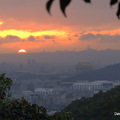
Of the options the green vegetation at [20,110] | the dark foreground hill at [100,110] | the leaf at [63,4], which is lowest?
the dark foreground hill at [100,110]

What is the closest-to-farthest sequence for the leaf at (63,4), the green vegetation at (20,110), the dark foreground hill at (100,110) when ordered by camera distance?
the leaf at (63,4) → the green vegetation at (20,110) → the dark foreground hill at (100,110)

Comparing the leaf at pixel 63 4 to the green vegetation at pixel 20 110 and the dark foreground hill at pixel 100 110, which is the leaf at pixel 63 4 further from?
the dark foreground hill at pixel 100 110

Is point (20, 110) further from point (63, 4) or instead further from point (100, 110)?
point (100, 110)

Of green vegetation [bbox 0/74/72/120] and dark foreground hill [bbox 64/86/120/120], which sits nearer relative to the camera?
green vegetation [bbox 0/74/72/120]

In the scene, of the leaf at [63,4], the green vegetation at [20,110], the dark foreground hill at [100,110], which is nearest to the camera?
the leaf at [63,4]

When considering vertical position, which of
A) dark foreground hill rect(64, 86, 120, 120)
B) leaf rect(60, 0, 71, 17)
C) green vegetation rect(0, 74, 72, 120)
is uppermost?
leaf rect(60, 0, 71, 17)

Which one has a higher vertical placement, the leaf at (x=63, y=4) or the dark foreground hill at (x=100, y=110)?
the leaf at (x=63, y=4)

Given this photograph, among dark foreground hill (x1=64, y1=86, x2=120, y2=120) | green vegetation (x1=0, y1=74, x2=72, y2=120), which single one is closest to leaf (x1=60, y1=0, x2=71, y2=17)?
green vegetation (x1=0, y1=74, x2=72, y2=120)

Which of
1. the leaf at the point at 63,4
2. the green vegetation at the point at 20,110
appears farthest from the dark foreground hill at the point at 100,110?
the leaf at the point at 63,4

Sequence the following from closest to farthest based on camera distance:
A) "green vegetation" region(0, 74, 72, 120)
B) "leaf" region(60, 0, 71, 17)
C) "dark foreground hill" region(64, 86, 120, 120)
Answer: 1. "leaf" region(60, 0, 71, 17)
2. "green vegetation" region(0, 74, 72, 120)
3. "dark foreground hill" region(64, 86, 120, 120)

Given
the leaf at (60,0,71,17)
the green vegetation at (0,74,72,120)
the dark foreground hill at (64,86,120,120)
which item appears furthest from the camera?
the dark foreground hill at (64,86,120,120)

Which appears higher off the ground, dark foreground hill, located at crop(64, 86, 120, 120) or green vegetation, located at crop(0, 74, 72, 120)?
green vegetation, located at crop(0, 74, 72, 120)

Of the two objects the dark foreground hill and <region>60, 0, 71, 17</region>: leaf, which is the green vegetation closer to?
<region>60, 0, 71, 17</region>: leaf

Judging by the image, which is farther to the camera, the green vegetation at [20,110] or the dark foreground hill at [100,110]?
the dark foreground hill at [100,110]
